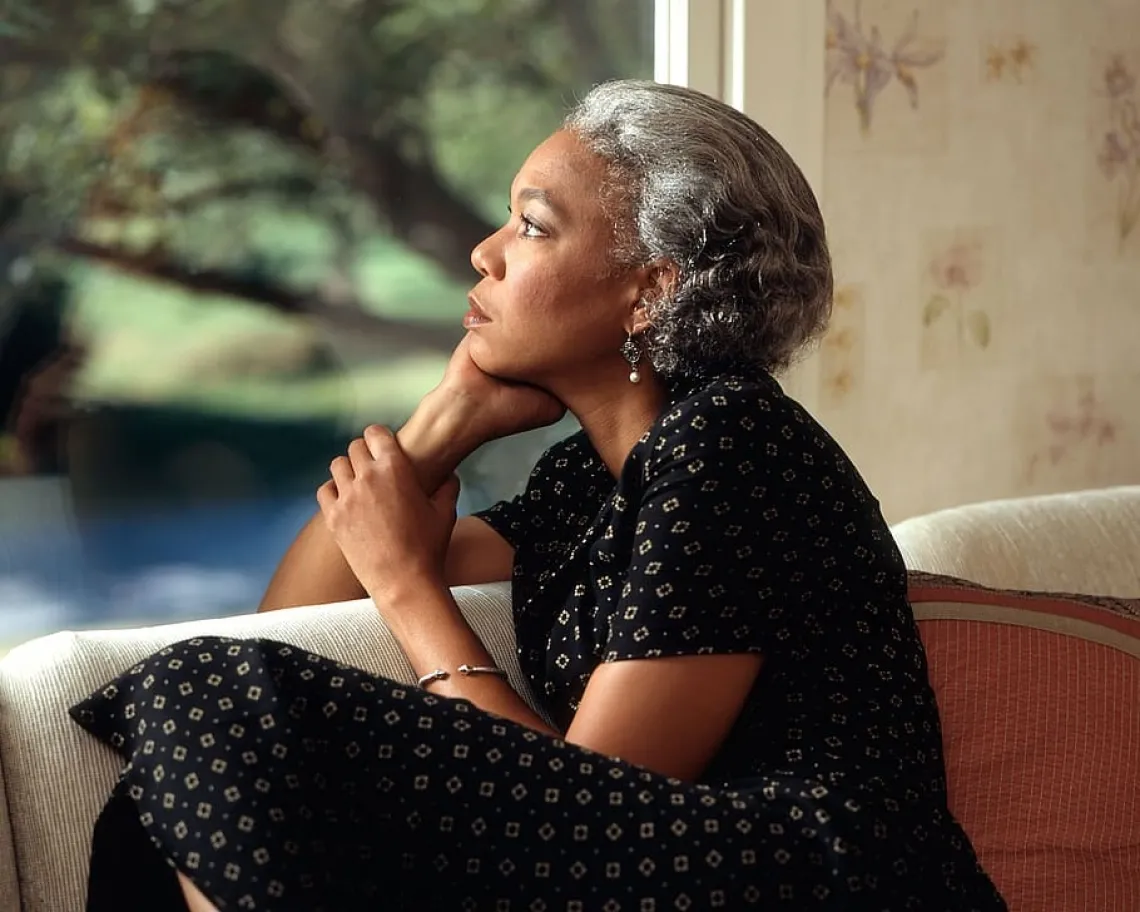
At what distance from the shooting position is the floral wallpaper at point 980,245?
2268 mm

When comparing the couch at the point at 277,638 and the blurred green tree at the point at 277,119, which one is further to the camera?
the blurred green tree at the point at 277,119

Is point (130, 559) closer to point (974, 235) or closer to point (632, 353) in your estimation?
point (632, 353)

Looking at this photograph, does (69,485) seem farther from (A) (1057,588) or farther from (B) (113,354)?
(A) (1057,588)

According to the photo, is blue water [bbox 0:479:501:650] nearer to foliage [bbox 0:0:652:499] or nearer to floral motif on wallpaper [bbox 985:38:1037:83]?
foliage [bbox 0:0:652:499]

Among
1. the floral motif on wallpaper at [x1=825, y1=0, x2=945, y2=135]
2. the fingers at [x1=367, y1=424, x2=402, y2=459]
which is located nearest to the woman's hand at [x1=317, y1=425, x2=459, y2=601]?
the fingers at [x1=367, y1=424, x2=402, y2=459]

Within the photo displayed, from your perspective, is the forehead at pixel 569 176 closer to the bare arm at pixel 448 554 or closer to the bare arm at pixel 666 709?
the bare arm at pixel 448 554

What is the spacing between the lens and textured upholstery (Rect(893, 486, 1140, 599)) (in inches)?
75.5

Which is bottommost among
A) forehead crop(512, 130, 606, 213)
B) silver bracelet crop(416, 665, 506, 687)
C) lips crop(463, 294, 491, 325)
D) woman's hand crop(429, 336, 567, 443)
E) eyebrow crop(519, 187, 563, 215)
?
silver bracelet crop(416, 665, 506, 687)

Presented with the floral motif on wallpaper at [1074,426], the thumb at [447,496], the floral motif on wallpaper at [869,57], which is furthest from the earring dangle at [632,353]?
the floral motif on wallpaper at [1074,426]

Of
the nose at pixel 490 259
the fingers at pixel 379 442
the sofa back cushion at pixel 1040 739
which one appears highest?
the nose at pixel 490 259

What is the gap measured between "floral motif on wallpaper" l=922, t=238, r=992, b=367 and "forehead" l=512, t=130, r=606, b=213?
3.09 feet

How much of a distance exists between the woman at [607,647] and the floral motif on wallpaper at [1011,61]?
91cm

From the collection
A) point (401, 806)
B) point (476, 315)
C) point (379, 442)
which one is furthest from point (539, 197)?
point (401, 806)

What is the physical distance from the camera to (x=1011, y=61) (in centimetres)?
237
